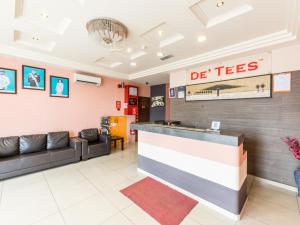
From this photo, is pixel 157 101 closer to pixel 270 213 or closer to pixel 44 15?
pixel 44 15

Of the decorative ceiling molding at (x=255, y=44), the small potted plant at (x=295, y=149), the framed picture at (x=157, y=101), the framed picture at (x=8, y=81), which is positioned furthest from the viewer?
the framed picture at (x=157, y=101)

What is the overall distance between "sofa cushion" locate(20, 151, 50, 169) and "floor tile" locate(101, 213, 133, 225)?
2.42 meters

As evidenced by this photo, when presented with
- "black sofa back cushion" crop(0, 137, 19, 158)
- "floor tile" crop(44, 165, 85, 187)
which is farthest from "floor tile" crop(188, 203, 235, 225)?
"black sofa back cushion" crop(0, 137, 19, 158)

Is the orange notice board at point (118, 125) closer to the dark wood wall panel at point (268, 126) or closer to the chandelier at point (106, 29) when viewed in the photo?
the chandelier at point (106, 29)

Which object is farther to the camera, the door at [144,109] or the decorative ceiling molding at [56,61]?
the door at [144,109]

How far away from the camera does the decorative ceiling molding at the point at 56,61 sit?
3.27m

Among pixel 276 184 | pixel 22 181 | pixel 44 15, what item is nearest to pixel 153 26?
pixel 44 15

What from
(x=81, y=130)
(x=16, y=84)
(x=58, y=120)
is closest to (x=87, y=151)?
(x=81, y=130)

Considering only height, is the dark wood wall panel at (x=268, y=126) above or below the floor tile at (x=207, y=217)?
above

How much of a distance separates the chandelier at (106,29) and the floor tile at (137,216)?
2684 millimetres

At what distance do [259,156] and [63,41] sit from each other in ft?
15.9

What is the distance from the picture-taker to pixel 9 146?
10.8ft

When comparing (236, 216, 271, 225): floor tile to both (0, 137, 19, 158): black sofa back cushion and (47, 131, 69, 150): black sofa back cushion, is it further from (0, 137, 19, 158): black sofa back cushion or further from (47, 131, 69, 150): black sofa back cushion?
(0, 137, 19, 158): black sofa back cushion

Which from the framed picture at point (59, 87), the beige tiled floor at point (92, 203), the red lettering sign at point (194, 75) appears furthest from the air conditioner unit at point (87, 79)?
the red lettering sign at point (194, 75)
